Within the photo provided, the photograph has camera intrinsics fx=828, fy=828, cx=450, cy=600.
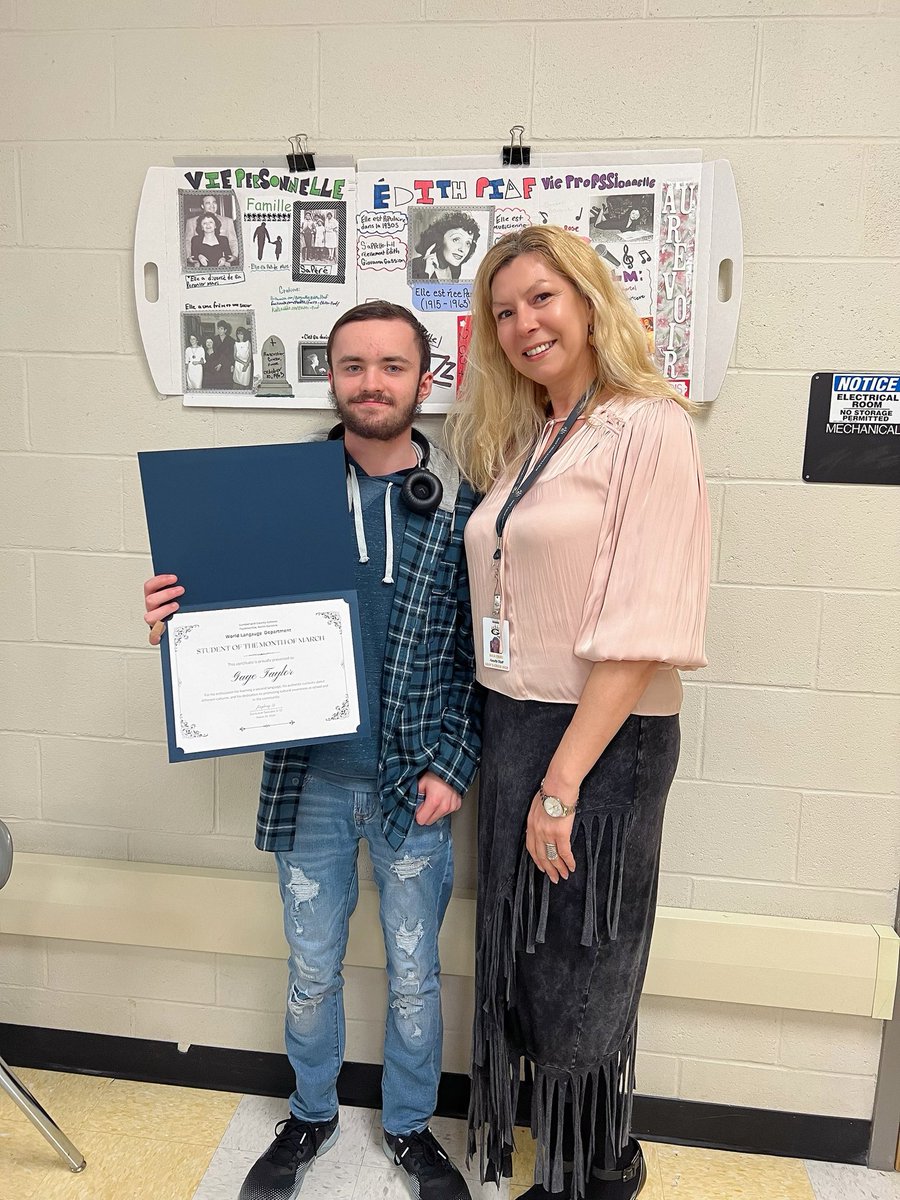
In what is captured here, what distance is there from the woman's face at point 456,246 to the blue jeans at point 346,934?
1.01m

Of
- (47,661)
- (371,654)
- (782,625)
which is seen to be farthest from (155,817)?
(782,625)

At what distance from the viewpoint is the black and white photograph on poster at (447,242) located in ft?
5.18

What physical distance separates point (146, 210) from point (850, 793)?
182 centimetres

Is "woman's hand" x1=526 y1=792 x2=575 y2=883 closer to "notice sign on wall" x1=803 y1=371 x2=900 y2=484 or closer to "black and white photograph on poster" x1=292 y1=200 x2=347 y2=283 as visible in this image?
"notice sign on wall" x1=803 y1=371 x2=900 y2=484

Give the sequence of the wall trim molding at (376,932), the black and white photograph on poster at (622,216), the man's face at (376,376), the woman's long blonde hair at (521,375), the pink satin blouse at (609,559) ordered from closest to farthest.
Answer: the pink satin blouse at (609,559)
the woman's long blonde hair at (521,375)
the man's face at (376,376)
the black and white photograph on poster at (622,216)
the wall trim molding at (376,932)

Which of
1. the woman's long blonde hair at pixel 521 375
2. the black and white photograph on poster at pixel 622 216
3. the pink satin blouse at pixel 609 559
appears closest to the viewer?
the pink satin blouse at pixel 609 559

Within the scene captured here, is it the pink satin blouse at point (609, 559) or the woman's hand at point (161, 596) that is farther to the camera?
the woman's hand at point (161, 596)

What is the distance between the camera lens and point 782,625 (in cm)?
162

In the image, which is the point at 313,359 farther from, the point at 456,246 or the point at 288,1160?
the point at 288,1160

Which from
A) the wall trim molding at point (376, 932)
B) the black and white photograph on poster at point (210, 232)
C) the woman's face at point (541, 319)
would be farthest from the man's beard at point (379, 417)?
the wall trim molding at point (376, 932)

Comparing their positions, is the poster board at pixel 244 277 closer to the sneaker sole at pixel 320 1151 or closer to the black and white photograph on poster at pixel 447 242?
the black and white photograph on poster at pixel 447 242

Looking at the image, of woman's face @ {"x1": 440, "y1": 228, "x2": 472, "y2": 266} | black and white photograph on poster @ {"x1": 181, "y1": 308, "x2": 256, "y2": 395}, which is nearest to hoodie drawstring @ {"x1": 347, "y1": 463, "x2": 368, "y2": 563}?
black and white photograph on poster @ {"x1": 181, "y1": 308, "x2": 256, "y2": 395}

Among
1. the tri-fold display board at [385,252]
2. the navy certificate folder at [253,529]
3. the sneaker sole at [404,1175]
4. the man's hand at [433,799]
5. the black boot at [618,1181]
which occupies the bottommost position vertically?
the sneaker sole at [404,1175]

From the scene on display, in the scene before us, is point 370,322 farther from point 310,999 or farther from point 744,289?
point 310,999
